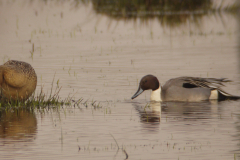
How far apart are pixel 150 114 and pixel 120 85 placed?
2885mm

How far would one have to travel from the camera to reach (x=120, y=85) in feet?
39.7

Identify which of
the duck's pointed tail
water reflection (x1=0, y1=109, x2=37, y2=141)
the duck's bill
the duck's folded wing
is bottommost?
water reflection (x1=0, y1=109, x2=37, y2=141)

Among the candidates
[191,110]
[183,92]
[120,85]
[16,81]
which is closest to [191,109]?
[191,110]

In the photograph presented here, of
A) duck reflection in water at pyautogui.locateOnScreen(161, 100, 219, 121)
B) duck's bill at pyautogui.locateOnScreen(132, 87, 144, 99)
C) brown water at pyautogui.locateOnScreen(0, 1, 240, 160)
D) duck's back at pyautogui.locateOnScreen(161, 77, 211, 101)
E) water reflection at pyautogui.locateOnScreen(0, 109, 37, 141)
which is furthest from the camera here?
duck's back at pyautogui.locateOnScreen(161, 77, 211, 101)

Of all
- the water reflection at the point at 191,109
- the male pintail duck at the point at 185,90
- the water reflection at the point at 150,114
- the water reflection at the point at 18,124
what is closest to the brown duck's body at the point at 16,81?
the water reflection at the point at 18,124

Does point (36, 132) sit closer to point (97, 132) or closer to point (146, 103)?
point (97, 132)

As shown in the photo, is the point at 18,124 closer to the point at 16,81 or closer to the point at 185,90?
the point at 16,81

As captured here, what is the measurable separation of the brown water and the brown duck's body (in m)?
0.32

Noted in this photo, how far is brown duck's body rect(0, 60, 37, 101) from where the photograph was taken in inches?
A: 370

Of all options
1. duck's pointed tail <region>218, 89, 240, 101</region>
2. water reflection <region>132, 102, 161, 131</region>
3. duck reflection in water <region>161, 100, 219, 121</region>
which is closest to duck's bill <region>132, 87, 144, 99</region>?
water reflection <region>132, 102, 161, 131</region>

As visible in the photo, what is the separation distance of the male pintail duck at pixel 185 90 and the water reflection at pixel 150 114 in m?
0.47

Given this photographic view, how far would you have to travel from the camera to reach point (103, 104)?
33.0ft

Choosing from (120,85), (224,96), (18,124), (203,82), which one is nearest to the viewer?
(18,124)

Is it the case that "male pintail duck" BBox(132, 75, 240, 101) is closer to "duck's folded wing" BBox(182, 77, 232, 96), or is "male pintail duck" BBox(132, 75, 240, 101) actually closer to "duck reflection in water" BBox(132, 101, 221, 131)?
"duck's folded wing" BBox(182, 77, 232, 96)
